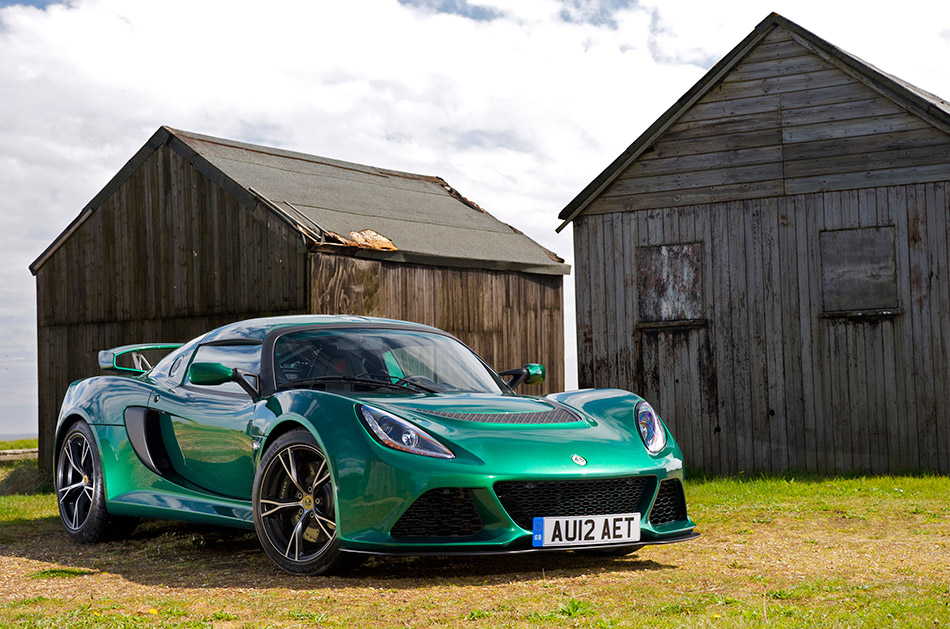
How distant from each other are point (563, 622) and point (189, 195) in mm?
12622

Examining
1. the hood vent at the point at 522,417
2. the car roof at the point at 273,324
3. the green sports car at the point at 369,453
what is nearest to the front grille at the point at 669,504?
the green sports car at the point at 369,453

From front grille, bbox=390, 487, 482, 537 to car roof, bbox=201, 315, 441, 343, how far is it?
73.7 inches

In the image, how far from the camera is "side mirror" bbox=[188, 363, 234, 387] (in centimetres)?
598

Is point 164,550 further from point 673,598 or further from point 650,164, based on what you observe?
point 650,164

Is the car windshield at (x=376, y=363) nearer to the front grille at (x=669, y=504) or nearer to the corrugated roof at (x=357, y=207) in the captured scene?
the front grille at (x=669, y=504)

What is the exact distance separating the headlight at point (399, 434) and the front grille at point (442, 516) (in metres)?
0.20

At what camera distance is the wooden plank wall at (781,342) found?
12398 mm

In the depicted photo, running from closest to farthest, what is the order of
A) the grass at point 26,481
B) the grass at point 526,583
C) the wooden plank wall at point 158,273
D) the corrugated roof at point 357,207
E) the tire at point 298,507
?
1. the grass at point 526,583
2. the tire at point 298,507
3. the wooden plank wall at point 158,273
4. the corrugated roof at point 357,207
5. the grass at point 26,481

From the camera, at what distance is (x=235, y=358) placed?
674 cm

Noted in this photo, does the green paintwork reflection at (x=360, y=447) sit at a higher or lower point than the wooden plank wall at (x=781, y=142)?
lower

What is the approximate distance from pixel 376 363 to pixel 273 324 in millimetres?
788

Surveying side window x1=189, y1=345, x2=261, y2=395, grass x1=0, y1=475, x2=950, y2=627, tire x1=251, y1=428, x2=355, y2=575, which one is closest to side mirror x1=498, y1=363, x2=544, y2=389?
grass x1=0, y1=475, x2=950, y2=627

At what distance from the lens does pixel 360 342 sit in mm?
6594

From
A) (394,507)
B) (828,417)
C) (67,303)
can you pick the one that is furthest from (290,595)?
(67,303)
